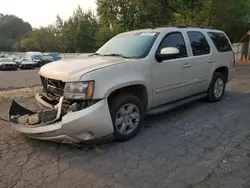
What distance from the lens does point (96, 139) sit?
12.4 ft

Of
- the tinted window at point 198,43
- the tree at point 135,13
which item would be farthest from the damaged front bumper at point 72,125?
the tree at point 135,13

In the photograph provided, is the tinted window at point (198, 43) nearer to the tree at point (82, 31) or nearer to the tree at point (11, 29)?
the tree at point (82, 31)

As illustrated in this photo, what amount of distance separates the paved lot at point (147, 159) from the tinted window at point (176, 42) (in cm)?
144

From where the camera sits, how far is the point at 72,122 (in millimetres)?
3516

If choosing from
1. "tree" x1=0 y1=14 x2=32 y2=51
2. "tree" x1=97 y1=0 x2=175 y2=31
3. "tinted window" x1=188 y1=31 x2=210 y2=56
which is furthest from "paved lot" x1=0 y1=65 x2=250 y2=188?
"tree" x1=0 y1=14 x2=32 y2=51

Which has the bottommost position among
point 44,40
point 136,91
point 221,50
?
point 136,91

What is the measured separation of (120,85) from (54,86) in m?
1.09

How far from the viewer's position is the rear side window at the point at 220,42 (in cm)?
625

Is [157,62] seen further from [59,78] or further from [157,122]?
[59,78]

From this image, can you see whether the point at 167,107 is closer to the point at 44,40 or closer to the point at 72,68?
the point at 72,68

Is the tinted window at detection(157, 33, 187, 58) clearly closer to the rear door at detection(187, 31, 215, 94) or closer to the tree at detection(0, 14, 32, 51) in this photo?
the rear door at detection(187, 31, 215, 94)

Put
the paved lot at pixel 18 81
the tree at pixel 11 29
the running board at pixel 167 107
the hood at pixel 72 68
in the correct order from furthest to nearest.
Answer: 1. the tree at pixel 11 29
2. the paved lot at pixel 18 81
3. the running board at pixel 167 107
4. the hood at pixel 72 68

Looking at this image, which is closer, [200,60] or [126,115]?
[126,115]

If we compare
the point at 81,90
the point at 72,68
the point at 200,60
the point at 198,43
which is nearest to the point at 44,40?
the point at 198,43
